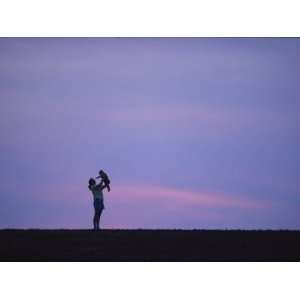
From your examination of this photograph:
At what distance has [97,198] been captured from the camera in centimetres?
3362

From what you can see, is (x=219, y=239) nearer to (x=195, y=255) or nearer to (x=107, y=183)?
(x=195, y=255)

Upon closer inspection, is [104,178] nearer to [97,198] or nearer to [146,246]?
[97,198]

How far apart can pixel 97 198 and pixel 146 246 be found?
4223mm

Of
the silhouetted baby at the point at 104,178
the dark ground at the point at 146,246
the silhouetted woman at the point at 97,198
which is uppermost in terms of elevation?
the silhouetted baby at the point at 104,178

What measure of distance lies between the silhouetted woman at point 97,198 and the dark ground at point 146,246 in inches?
61.9

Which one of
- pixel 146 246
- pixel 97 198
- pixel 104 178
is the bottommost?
pixel 146 246

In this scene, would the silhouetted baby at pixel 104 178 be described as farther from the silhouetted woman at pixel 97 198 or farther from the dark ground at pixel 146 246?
the dark ground at pixel 146 246

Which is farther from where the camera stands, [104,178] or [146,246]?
[104,178]

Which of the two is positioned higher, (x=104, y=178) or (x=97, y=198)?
(x=104, y=178)

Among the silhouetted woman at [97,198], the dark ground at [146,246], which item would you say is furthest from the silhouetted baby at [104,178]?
the dark ground at [146,246]

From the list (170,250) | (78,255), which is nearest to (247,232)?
(170,250)

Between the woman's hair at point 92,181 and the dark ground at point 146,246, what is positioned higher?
the woman's hair at point 92,181

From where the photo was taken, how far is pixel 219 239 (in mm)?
31000

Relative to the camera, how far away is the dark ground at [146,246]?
29.2 m
